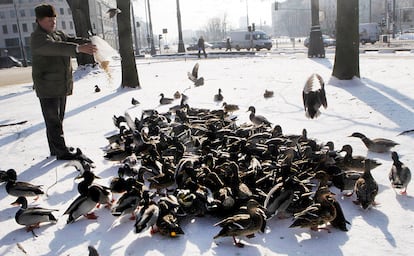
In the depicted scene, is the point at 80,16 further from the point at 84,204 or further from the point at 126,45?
the point at 84,204

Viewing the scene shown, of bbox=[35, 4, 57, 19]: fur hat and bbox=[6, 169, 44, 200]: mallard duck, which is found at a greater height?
bbox=[35, 4, 57, 19]: fur hat

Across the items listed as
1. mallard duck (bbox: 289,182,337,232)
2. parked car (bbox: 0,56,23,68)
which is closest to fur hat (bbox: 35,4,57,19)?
mallard duck (bbox: 289,182,337,232)

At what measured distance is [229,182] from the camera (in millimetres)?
4527

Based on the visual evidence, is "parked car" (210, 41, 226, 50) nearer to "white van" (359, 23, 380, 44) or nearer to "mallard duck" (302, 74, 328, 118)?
"white van" (359, 23, 380, 44)

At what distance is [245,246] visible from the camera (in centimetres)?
365

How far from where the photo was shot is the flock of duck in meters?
3.85

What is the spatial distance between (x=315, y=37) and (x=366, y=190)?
802 inches

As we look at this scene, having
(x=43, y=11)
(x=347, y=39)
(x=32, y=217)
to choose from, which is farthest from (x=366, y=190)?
(x=347, y=39)

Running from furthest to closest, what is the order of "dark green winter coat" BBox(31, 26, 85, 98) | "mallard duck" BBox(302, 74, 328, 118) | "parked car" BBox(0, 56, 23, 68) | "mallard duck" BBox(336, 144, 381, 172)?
"parked car" BBox(0, 56, 23, 68) < "mallard duck" BBox(302, 74, 328, 118) < "dark green winter coat" BBox(31, 26, 85, 98) < "mallard duck" BBox(336, 144, 381, 172)

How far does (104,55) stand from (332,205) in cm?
511

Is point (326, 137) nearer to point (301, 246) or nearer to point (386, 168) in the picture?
point (386, 168)

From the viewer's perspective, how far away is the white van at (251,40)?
140 ft

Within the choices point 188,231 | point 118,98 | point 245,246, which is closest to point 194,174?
point 188,231

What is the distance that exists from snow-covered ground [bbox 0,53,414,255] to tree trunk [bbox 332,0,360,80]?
1.55 ft
